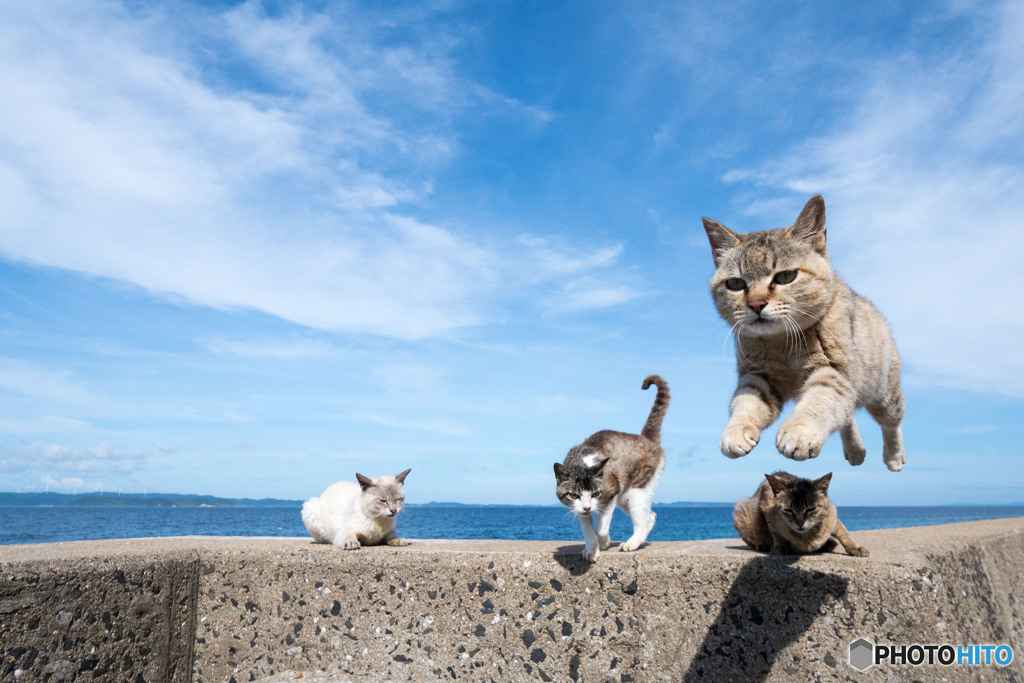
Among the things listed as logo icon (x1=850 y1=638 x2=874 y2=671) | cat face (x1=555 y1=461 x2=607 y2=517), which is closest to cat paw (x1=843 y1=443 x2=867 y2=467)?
logo icon (x1=850 y1=638 x2=874 y2=671)

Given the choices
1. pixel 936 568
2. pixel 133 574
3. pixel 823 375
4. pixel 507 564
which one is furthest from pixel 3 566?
pixel 936 568

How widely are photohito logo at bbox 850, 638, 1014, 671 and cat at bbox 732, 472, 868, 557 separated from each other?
406mm

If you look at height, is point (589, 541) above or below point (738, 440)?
below

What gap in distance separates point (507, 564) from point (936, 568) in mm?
1926

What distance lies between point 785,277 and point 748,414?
603 mm

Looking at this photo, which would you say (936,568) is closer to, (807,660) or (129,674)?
(807,660)

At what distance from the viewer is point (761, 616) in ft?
8.88

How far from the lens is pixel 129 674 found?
10.2 ft

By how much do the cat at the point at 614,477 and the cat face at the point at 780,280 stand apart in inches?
46.0

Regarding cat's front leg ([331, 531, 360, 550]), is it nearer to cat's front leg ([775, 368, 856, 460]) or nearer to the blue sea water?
cat's front leg ([775, 368, 856, 460])

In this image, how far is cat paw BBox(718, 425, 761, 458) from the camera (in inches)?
87.0

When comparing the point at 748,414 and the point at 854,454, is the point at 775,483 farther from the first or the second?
the point at 854,454

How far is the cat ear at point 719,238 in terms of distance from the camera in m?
2.85

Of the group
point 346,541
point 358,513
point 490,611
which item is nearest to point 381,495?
point 358,513
